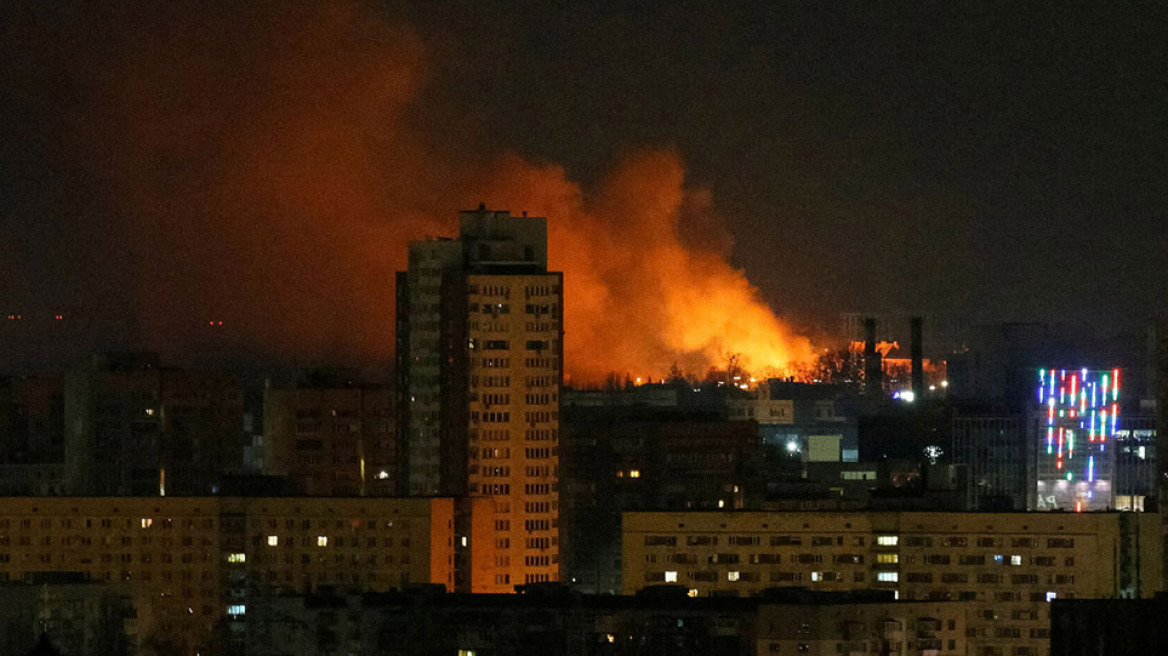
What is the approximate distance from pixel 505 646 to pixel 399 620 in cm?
191

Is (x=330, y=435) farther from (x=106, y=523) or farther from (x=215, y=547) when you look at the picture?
(x=215, y=547)

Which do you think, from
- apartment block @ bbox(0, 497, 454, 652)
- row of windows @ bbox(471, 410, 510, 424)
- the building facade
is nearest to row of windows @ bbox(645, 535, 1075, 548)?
apartment block @ bbox(0, 497, 454, 652)

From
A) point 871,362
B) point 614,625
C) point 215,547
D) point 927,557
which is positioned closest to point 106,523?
point 215,547

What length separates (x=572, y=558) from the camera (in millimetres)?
83000

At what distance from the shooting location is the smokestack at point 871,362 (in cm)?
12531

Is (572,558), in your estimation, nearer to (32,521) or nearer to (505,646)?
(32,521)

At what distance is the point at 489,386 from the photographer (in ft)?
257

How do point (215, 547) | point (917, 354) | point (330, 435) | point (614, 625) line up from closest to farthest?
1. point (614, 625)
2. point (215, 547)
3. point (330, 435)
4. point (917, 354)

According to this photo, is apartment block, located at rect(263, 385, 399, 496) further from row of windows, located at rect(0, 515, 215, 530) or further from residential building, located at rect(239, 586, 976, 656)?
residential building, located at rect(239, 586, 976, 656)

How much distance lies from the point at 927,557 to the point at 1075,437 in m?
37.7

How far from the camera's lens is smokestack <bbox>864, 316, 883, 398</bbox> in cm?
12531

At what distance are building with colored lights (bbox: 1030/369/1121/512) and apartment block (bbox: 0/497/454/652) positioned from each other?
92.7 ft

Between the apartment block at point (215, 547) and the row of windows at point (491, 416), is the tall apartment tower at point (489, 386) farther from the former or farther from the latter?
the apartment block at point (215, 547)

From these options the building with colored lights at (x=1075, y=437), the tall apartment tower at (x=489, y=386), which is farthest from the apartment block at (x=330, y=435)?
the building with colored lights at (x=1075, y=437)
